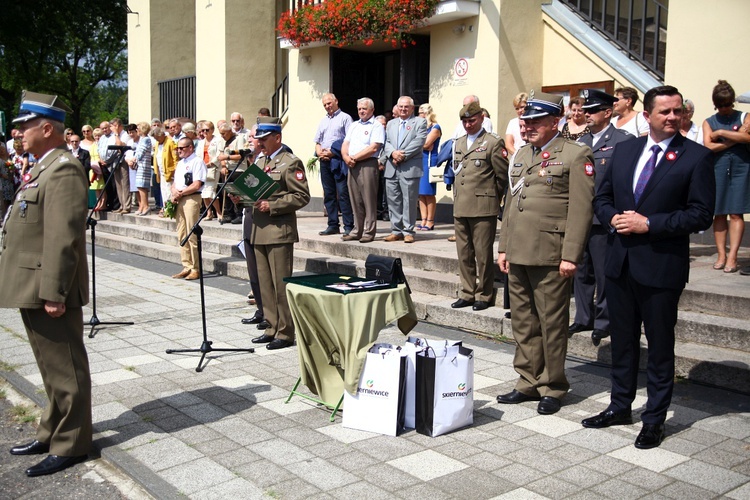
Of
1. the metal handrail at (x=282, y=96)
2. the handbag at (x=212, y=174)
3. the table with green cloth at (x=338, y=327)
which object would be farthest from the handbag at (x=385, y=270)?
the metal handrail at (x=282, y=96)

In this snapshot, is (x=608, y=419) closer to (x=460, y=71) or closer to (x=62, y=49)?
(x=460, y=71)

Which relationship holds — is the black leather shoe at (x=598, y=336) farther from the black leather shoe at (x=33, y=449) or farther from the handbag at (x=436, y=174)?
the handbag at (x=436, y=174)

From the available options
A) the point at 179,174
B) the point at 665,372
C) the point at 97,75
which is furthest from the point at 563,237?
the point at 97,75

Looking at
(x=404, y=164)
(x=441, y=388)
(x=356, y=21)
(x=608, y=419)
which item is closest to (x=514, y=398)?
(x=608, y=419)

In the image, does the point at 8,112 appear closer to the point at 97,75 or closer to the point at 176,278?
the point at 97,75

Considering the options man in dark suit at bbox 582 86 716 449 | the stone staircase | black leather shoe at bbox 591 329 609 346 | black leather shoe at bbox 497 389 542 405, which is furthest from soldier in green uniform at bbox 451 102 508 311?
man in dark suit at bbox 582 86 716 449

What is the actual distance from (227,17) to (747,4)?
491 inches

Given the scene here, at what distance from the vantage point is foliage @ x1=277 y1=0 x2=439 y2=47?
1323 cm

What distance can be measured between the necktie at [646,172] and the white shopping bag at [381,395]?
6.07ft

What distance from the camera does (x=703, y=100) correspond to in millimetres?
10062

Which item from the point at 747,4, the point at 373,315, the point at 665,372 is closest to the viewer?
the point at 665,372

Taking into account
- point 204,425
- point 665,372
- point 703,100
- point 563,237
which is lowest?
point 204,425

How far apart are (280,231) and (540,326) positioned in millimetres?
2792

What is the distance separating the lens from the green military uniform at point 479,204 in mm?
8070
